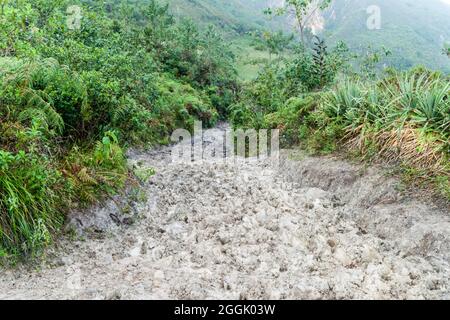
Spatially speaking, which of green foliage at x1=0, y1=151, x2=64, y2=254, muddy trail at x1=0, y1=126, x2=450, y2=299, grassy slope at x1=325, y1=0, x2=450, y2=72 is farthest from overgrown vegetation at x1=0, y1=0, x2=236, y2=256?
grassy slope at x1=325, y1=0, x2=450, y2=72

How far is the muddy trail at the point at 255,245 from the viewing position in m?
3.99

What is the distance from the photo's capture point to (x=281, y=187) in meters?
7.22

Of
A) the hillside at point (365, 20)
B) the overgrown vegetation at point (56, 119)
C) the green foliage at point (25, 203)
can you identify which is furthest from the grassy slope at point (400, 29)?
the green foliage at point (25, 203)

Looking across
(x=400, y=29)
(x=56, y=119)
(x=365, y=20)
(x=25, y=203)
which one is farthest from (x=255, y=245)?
(x=365, y=20)

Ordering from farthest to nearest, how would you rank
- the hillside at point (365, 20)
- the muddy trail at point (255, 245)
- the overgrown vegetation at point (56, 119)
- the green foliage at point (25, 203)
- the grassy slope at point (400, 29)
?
the grassy slope at point (400, 29)
the hillside at point (365, 20)
the overgrown vegetation at point (56, 119)
the green foliage at point (25, 203)
the muddy trail at point (255, 245)

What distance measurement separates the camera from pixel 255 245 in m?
5.01

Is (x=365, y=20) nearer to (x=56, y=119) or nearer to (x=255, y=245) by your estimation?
(x=56, y=119)

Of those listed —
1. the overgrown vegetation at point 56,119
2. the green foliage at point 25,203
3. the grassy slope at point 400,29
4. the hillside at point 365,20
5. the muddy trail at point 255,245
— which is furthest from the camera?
the grassy slope at point 400,29

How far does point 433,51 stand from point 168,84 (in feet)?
264

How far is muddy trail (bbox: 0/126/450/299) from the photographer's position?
3.99 m

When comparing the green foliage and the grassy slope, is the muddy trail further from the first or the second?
the grassy slope

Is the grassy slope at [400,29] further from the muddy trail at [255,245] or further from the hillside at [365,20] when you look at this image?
the muddy trail at [255,245]
